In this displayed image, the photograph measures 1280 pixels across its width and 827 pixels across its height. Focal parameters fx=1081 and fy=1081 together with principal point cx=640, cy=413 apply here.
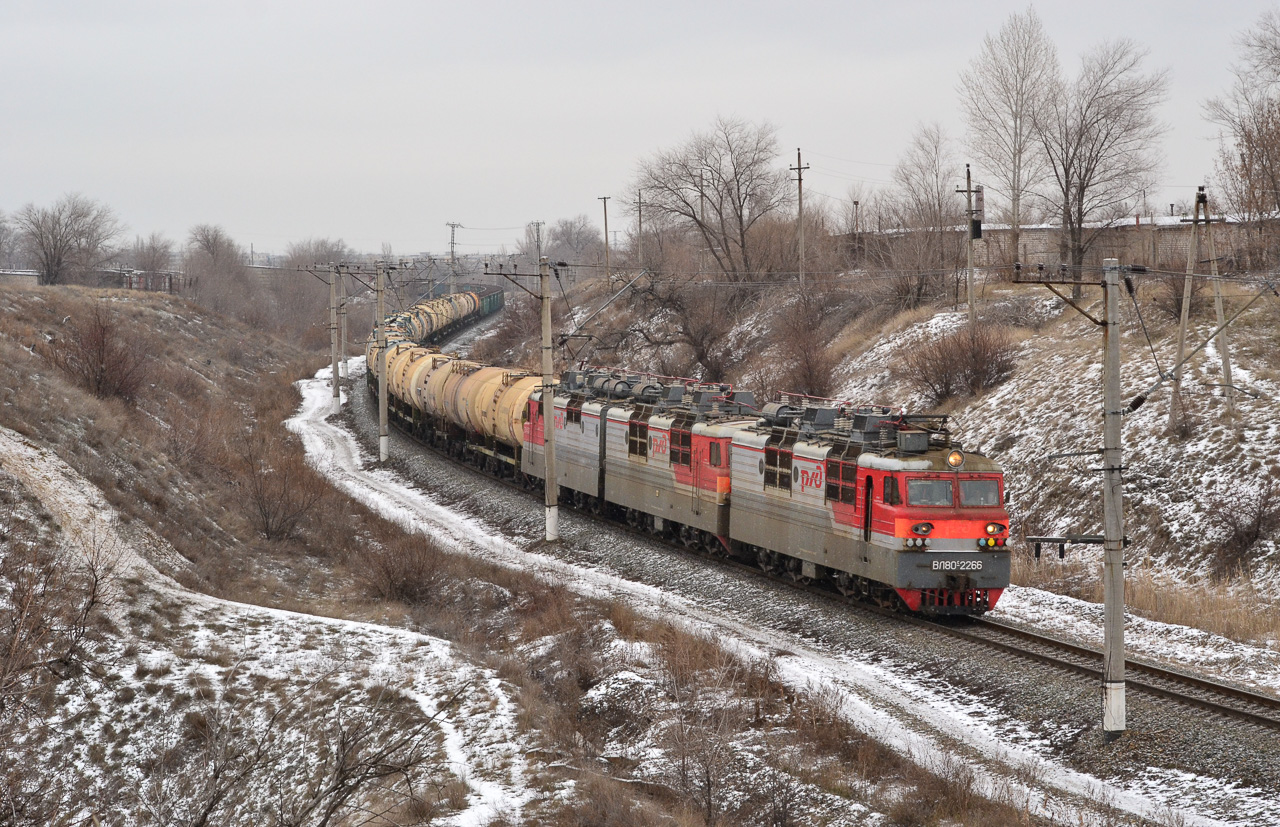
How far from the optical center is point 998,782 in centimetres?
1287

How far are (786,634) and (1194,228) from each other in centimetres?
1405

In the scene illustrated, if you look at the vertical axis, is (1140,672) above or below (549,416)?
below

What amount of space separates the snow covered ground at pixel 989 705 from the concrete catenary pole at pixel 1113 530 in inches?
42.4

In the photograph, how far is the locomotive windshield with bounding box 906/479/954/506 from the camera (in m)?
18.9

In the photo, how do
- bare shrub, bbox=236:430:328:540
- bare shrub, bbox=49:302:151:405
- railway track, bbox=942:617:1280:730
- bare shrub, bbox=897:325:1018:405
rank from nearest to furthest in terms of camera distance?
railway track, bbox=942:617:1280:730, bare shrub, bbox=236:430:328:540, bare shrub, bbox=49:302:151:405, bare shrub, bbox=897:325:1018:405

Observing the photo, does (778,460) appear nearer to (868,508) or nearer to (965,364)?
(868,508)

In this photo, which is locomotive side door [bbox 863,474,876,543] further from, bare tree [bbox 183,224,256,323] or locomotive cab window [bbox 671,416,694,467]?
bare tree [bbox 183,224,256,323]

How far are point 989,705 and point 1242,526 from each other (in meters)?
12.4

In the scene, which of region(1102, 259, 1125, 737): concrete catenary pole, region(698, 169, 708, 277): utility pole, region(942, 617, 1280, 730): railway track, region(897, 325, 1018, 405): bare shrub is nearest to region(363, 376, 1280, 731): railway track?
region(942, 617, 1280, 730): railway track

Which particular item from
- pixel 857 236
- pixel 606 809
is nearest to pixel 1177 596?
pixel 606 809

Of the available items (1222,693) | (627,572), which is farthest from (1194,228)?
(627,572)

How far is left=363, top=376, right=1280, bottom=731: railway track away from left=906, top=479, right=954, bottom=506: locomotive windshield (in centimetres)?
219

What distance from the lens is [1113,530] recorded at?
48.2ft

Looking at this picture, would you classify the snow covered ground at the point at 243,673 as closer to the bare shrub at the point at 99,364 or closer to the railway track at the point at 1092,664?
the railway track at the point at 1092,664
